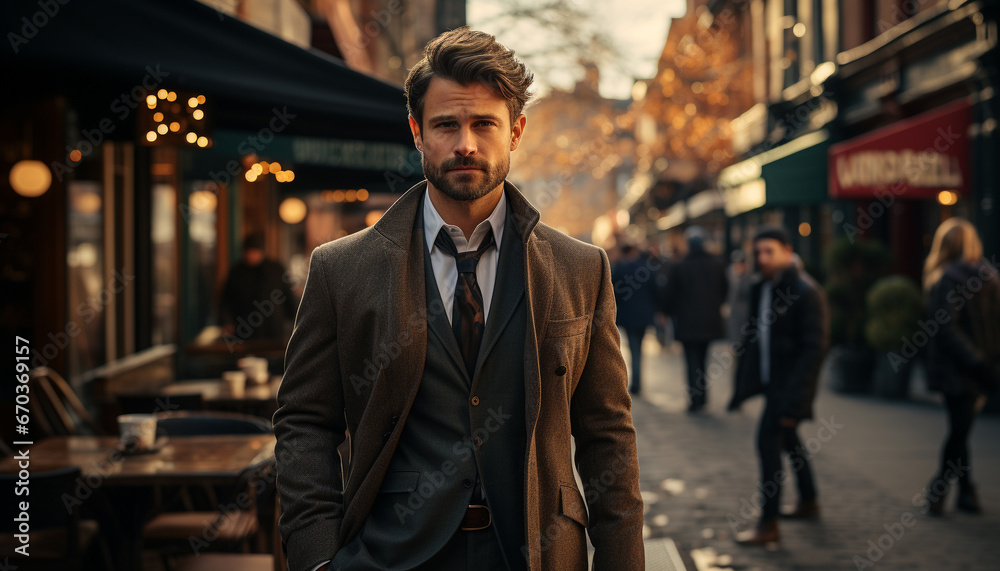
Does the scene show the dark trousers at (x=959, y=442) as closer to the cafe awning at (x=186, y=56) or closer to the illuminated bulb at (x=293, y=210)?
the cafe awning at (x=186, y=56)

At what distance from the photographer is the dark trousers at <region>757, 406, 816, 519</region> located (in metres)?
6.01

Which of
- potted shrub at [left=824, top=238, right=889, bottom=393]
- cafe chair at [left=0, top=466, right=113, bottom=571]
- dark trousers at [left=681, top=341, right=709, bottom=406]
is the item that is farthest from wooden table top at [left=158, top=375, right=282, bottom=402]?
potted shrub at [left=824, top=238, right=889, bottom=393]

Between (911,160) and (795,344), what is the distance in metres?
7.65

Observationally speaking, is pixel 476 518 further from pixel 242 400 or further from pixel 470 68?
pixel 242 400

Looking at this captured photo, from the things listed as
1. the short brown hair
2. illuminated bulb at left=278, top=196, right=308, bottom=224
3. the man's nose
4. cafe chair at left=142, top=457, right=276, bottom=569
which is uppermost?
illuminated bulb at left=278, top=196, right=308, bottom=224

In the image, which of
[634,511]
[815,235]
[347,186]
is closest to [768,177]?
[815,235]

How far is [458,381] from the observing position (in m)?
2.26

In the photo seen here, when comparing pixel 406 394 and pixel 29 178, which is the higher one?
pixel 29 178

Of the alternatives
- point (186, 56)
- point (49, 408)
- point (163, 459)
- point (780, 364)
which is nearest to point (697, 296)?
point (780, 364)

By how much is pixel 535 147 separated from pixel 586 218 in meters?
40.8

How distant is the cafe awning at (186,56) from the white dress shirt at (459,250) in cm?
269

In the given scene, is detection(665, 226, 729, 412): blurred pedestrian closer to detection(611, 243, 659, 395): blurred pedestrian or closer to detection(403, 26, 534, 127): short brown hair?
detection(611, 243, 659, 395): blurred pedestrian

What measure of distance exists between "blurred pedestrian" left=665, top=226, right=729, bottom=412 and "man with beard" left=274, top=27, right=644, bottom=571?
30.6ft

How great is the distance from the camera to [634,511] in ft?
7.78
